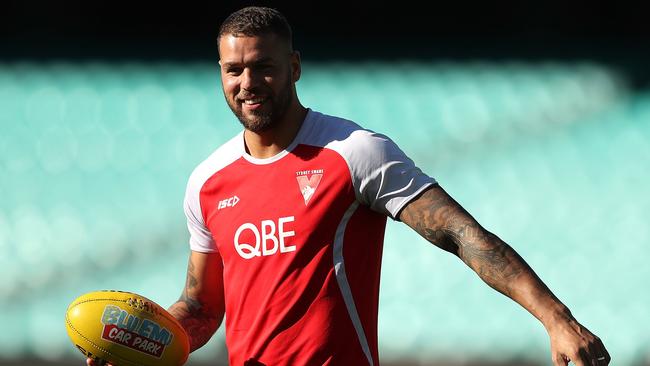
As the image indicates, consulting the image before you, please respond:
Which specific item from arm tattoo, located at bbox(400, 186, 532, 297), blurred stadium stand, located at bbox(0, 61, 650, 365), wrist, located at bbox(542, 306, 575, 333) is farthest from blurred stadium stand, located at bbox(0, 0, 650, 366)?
wrist, located at bbox(542, 306, 575, 333)

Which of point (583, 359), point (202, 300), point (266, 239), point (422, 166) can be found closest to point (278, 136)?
point (266, 239)

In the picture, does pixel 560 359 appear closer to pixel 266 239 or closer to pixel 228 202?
pixel 266 239

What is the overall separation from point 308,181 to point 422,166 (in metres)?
5.73

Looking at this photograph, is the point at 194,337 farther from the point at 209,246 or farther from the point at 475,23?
the point at 475,23

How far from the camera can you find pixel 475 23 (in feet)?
32.6

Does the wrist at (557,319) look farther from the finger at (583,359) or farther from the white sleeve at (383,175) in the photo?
the white sleeve at (383,175)

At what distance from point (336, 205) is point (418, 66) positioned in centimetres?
629

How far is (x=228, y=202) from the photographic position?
3443 millimetres

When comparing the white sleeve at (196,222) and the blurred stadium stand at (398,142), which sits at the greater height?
the blurred stadium stand at (398,142)

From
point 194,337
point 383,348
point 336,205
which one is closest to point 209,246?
point 194,337

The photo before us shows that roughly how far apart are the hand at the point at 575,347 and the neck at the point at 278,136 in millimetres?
1112

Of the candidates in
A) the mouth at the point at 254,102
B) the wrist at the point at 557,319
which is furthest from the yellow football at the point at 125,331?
the wrist at the point at 557,319

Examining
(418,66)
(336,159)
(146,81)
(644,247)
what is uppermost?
(418,66)

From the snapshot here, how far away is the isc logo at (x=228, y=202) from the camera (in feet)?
11.2
